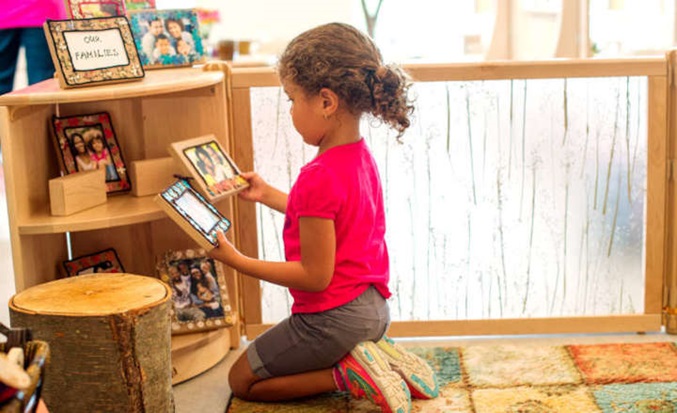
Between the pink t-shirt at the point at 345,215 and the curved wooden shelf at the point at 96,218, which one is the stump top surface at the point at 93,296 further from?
the pink t-shirt at the point at 345,215

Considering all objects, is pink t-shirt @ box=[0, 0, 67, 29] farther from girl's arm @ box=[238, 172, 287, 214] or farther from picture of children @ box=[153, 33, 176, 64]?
girl's arm @ box=[238, 172, 287, 214]

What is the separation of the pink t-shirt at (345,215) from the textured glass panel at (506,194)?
0.39 meters

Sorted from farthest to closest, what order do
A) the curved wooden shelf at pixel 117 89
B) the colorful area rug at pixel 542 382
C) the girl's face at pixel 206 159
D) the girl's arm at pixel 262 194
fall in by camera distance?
the girl's arm at pixel 262 194 < the girl's face at pixel 206 159 < the colorful area rug at pixel 542 382 < the curved wooden shelf at pixel 117 89

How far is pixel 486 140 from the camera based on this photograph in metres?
2.74

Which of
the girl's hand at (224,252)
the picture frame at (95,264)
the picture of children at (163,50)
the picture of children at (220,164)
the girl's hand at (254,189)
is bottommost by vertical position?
the picture frame at (95,264)

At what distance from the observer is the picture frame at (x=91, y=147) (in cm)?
255

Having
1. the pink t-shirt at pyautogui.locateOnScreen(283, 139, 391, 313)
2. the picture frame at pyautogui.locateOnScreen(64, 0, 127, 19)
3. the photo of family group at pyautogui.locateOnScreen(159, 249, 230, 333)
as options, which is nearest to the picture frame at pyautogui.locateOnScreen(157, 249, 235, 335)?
the photo of family group at pyautogui.locateOnScreen(159, 249, 230, 333)

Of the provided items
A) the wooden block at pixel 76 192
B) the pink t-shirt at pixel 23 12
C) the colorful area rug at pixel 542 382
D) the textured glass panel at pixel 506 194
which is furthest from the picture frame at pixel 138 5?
the colorful area rug at pixel 542 382

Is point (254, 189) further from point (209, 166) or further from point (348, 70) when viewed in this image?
point (348, 70)

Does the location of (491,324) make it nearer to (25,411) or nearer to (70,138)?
(70,138)

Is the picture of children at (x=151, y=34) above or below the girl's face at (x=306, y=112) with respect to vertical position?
above

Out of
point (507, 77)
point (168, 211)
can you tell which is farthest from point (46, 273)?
point (507, 77)

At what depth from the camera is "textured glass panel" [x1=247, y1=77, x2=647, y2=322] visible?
272cm

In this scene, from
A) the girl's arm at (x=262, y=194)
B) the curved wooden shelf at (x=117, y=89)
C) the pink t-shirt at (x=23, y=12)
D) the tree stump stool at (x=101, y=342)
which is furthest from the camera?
the pink t-shirt at (x=23, y=12)
